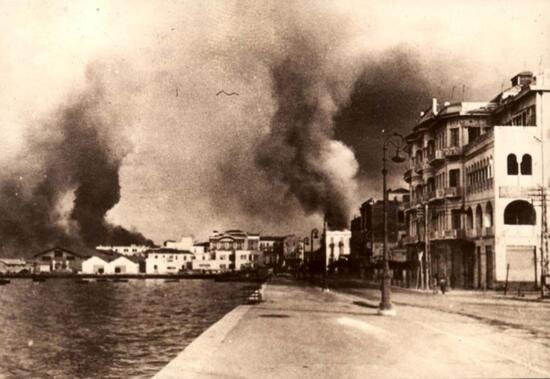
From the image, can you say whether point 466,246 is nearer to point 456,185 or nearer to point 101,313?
point 456,185

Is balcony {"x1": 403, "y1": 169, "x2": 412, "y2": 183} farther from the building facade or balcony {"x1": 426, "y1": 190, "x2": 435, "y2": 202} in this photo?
the building facade

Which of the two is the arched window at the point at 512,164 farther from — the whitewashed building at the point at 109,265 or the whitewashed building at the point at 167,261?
the whitewashed building at the point at 167,261

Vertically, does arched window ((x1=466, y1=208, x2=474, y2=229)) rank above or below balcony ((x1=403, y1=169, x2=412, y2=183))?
below

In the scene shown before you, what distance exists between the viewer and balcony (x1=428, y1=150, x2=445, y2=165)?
2180 inches

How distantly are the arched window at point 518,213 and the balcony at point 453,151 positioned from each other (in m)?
7.75

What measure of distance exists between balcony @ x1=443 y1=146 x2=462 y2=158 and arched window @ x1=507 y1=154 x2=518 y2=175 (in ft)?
23.7

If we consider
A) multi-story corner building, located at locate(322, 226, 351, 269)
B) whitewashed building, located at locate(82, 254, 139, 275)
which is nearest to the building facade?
whitewashed building, located at locate(82, 254, 139, 275)

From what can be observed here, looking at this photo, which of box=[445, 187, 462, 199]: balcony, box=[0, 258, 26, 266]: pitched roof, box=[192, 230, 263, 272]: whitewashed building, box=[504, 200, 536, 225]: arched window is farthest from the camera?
box=[192, 230, 263, 272]: whitewashed building

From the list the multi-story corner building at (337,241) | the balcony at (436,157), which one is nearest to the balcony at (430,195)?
the balcony at (436,157)

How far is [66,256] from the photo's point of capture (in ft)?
517

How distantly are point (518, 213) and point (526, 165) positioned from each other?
10.8 ft

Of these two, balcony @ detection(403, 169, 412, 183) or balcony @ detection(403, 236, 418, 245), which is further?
balcony @ detection(403, 169, 412, 183)

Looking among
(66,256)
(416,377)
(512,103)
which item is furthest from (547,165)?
(66,256)

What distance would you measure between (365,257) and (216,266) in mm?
89282
